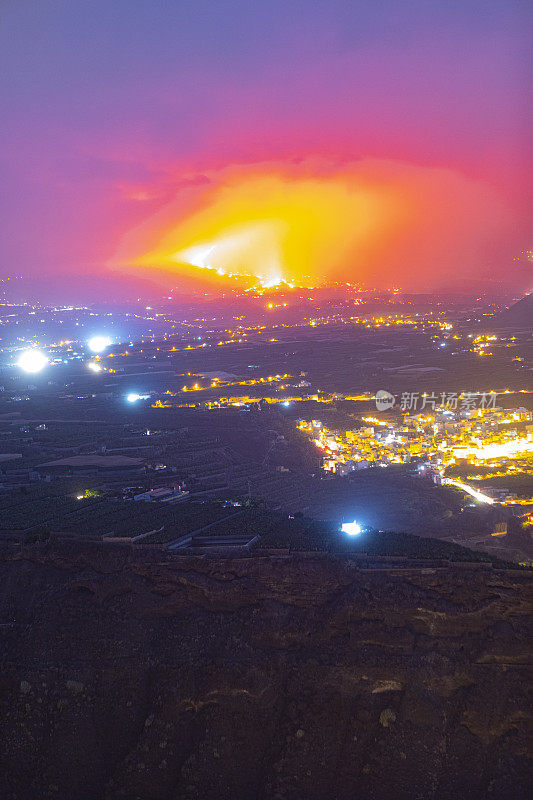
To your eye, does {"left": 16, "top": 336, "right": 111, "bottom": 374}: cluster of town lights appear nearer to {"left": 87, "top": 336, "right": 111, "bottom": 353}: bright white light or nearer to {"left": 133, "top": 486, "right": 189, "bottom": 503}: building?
{"left": 87, "top": 336, "right": 111, "bottom": 353}: bright white light

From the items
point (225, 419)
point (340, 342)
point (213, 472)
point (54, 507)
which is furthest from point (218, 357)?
point (54, 507)

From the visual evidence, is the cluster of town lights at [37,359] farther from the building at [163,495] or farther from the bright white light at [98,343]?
the building at [163,495]

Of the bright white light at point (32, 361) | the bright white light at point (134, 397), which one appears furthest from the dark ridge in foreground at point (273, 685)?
the bright white light at point (32, 361)

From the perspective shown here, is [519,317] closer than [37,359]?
No

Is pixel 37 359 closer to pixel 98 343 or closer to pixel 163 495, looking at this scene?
pixel 98 343

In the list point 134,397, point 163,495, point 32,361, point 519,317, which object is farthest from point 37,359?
point 519,317

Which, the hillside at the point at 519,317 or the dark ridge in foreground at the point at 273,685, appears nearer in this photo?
the dark ridge in foreground at the point at 273,685
